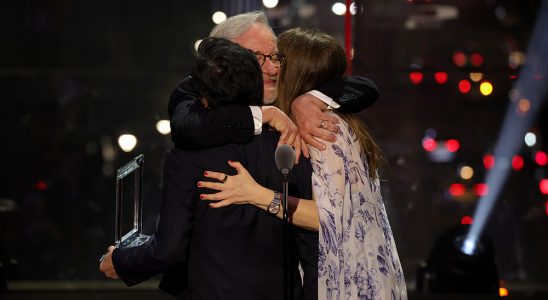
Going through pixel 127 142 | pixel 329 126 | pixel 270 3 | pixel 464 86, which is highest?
pixel 270 3

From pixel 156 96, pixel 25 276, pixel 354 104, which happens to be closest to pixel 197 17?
pixel 156 96

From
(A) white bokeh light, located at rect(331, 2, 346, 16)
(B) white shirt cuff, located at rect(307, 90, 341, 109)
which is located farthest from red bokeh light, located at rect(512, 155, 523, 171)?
(B) white shirt cuff, located at rect(307, 90, 341, 109)

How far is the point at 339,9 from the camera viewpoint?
553cm

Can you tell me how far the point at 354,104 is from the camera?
2672 mm

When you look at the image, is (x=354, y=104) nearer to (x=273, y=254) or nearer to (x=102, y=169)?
(x=273, y=254)

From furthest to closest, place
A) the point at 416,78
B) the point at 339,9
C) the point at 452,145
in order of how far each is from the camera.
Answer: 1. the point at 452,145
2. the point at 416,78
3. the point at 339,9

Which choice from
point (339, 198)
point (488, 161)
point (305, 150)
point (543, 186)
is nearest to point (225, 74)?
point (305, 150)

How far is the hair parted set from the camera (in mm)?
2361

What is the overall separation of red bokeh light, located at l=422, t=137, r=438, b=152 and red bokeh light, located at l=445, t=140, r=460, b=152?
0.46 feet

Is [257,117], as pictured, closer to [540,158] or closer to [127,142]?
[127,142]

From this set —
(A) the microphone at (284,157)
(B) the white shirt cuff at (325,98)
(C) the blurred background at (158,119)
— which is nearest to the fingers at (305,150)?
(B) the white shirt cuff at (325,98)

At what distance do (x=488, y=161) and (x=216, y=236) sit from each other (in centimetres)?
385

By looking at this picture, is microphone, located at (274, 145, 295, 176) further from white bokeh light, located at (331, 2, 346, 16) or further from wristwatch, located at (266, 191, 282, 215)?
white bokeh light, located at (331, 2, 346, 16)

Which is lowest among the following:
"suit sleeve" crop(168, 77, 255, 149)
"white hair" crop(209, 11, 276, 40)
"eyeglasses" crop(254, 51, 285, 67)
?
"suit sleeve" crop(168, 77, 255, 149)
